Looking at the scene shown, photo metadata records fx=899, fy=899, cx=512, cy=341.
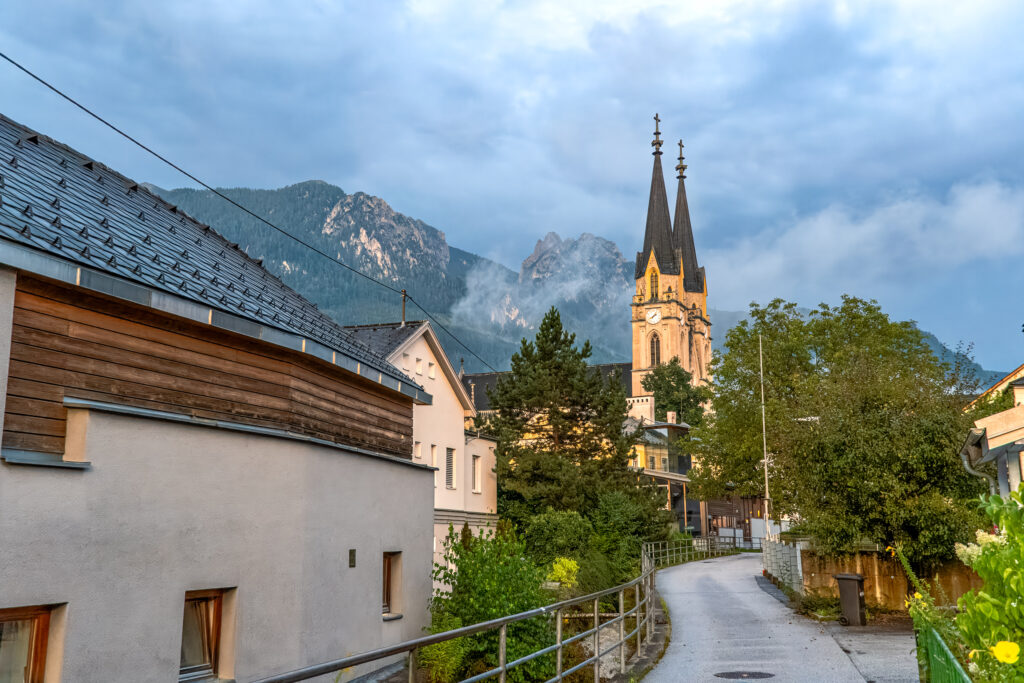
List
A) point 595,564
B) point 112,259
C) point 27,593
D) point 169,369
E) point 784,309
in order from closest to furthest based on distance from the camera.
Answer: point 27,593 < point 112,259 < point 169,369 < point 595,564 < point 784,309

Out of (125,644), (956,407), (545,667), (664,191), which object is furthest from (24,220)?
(664,191)

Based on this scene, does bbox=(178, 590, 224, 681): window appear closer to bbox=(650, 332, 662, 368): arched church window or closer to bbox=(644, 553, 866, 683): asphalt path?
bbox=(644, 553, 866, 683): asphalt path

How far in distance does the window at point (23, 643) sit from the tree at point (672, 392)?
94071mm

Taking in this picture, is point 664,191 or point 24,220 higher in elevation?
point 664,191

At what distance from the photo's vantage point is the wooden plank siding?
26.9 ft

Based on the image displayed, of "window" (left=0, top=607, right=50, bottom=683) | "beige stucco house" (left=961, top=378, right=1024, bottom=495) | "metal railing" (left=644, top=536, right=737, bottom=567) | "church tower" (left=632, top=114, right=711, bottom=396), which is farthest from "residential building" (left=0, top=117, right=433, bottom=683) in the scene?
"church tower" (left=632, top=114, right=711, bottom=396)

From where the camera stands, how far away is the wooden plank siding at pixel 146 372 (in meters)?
8.20

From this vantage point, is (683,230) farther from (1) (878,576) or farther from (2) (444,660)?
(2) (444,660)

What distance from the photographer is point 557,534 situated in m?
31.3

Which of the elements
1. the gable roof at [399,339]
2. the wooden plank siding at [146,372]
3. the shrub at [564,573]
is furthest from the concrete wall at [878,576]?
the gable roof at [399,339]

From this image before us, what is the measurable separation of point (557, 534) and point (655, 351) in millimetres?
92243

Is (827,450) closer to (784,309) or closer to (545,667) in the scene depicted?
(545,667)

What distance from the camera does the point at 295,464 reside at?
11.2 metres

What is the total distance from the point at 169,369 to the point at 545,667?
585 cm
